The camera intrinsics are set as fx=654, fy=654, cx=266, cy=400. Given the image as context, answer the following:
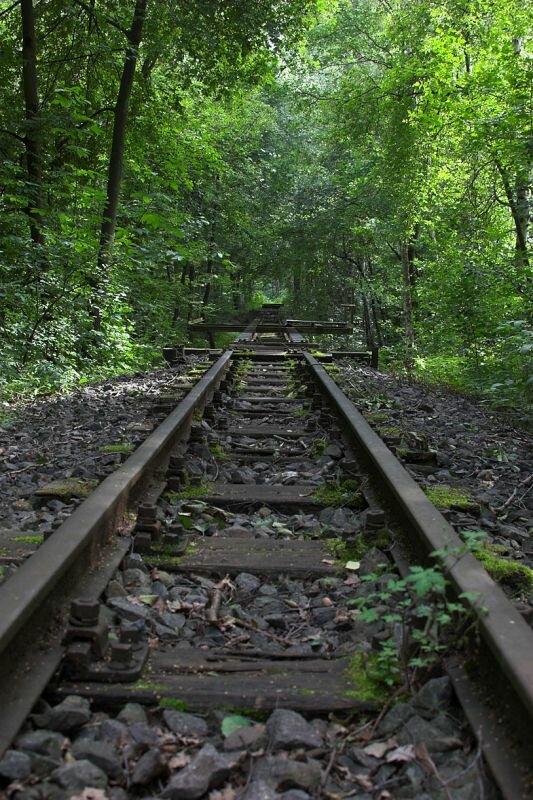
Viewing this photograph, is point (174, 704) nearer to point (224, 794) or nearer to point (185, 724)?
point (185, 724)

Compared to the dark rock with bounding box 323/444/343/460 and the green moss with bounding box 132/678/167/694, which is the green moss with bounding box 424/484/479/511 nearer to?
the dark rock with bounding box 323/444/343/460

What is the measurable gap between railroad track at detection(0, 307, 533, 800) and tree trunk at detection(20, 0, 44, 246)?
23.1 feet

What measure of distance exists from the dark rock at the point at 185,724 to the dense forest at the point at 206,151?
5.05 metres

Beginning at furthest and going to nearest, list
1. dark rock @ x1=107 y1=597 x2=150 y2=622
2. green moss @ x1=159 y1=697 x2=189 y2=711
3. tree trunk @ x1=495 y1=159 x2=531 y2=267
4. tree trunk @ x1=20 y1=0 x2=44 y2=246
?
tree trunk @ x1=495 y1=159 x2=531 y2=267, tree trunk @ x1=20 y1=0 x2=44 y2=246, dark rock @ x1=107 y1=597 x2=150 y2=622, green moss @ x1=159 y1=697 x2=189 y2=711

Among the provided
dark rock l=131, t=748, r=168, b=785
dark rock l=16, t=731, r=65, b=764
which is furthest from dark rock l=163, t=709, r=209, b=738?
dark rock l=16, t=731, r=65, b=764

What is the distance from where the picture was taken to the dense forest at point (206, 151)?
9.00 metres

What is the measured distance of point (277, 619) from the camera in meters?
2.21

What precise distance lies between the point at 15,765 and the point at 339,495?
7.55 ft

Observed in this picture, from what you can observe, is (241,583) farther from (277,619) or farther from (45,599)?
(45,599)

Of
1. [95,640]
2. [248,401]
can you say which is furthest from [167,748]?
[248,401]

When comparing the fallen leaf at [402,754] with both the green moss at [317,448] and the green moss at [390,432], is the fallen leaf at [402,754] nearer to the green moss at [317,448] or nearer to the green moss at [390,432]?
the green moss at [390,432]

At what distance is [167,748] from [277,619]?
0.73m

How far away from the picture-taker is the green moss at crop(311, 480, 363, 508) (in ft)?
11.0

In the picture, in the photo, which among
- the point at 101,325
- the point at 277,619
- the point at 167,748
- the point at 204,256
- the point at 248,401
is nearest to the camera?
the point at 167,748
